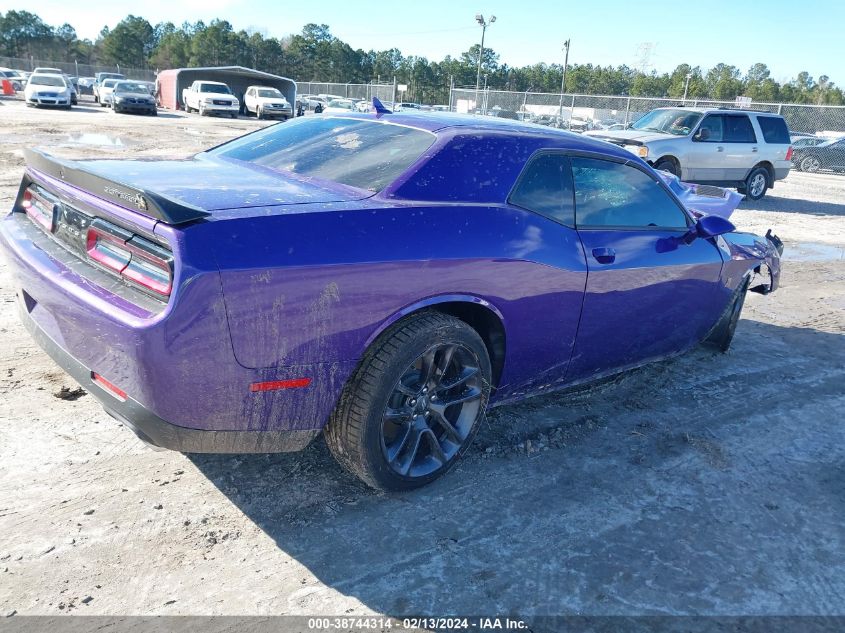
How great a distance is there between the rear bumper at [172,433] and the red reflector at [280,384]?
19cm

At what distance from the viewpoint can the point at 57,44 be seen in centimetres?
9069

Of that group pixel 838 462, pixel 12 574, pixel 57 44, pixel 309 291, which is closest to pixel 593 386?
pixel 838 462

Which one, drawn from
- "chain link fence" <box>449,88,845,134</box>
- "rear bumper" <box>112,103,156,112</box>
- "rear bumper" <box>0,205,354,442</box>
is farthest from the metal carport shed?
"rear bumper" <box>0,205,354,442</box>

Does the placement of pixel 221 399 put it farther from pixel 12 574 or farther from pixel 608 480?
pixel 608 480

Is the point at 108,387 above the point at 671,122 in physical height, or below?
below

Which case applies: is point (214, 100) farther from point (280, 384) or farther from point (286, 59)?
point (286, 59)

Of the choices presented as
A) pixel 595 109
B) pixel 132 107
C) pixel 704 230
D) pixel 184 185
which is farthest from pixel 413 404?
pixel 595 109

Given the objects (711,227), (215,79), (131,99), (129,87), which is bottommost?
(711,227)

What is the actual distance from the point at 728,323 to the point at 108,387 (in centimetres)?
430

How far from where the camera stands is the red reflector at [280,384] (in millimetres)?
2340

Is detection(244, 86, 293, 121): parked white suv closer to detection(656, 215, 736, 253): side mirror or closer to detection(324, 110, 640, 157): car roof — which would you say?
detection(324, 110, 640, 157): car roof

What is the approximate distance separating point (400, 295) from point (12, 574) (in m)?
1.69

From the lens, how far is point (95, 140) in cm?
1630

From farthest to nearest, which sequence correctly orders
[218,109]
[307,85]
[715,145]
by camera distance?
[307,85] → [218,109] → [715,145]
